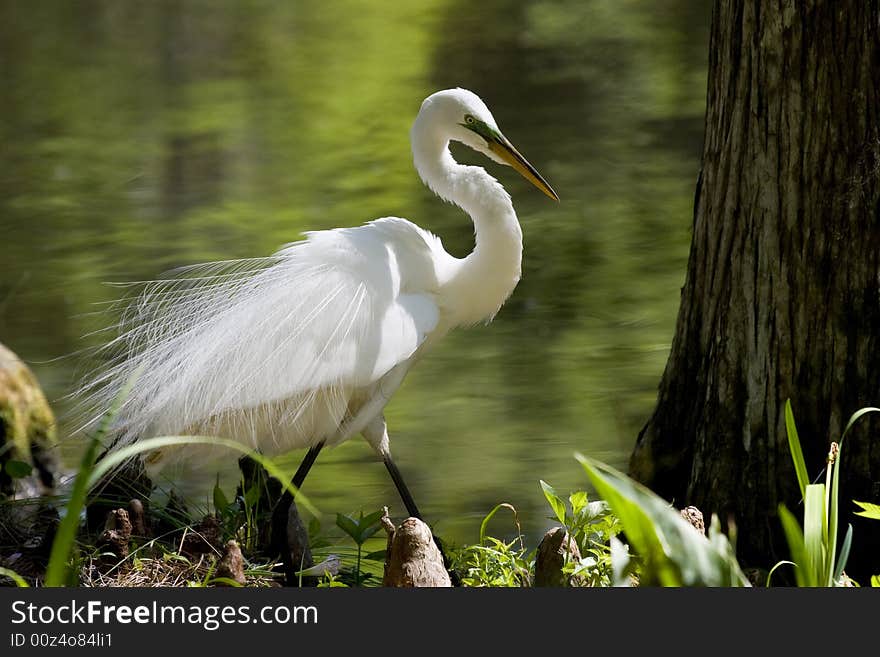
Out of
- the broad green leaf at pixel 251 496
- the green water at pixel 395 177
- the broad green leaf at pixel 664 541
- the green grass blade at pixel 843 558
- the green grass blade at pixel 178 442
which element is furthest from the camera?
the green water at pixel 395 177

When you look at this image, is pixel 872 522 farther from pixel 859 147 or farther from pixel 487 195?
pixel 487 195

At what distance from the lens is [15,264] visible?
297 inches

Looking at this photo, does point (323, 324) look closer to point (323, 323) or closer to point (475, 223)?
point (323, 323)

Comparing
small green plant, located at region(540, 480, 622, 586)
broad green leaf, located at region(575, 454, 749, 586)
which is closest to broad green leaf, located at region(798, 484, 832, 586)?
broad green leaf, located at region(575, 454, 749, 586)

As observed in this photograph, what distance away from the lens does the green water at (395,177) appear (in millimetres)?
5281

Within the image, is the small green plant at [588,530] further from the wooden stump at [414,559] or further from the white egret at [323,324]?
the white egret at [323,324]

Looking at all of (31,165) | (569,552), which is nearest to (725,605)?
(569,552)

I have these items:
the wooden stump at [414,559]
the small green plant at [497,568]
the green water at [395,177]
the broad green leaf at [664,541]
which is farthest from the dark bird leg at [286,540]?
the broad green leaf at [664,541]

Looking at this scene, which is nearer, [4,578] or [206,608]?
[206,608]

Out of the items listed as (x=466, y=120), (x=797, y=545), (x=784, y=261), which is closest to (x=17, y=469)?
(x=466, y=120)

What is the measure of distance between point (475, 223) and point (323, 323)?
70 centimetres

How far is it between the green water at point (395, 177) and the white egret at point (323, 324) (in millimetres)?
675

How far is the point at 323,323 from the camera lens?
3.58 m

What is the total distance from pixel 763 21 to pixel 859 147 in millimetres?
401
